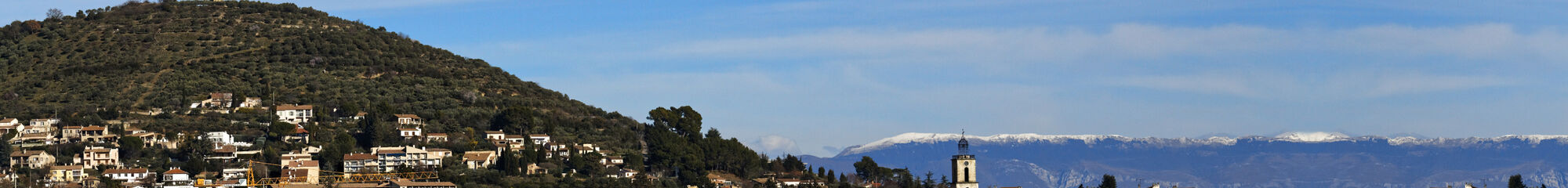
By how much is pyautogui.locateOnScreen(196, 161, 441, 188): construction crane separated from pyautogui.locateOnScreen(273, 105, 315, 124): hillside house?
A: 45.2 feet

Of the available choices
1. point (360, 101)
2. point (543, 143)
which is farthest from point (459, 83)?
point (543, 143)

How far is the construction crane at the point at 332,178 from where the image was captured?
102 m

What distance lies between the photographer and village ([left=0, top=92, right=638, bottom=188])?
103 meters

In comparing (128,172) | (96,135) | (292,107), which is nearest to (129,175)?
(128,172)

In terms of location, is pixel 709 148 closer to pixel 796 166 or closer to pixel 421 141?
pixel 796 166

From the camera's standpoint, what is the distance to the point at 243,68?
136625mm

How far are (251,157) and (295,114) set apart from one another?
11.1 m

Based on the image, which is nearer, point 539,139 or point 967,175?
point 967,175

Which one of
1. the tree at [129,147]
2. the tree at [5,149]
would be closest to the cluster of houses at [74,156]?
the tree at [5,149]

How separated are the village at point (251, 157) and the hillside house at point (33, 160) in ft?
0.12

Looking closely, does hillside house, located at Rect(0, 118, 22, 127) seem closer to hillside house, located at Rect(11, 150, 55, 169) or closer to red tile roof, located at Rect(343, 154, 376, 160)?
hillside house, located at Rect(11, 150, 55, 169)

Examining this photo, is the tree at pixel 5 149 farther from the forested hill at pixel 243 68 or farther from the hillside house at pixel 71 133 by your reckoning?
the forested hill at pixel 243 68

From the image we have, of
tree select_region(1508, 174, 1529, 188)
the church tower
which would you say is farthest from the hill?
tree select_region(1508, 174, 1529, 188)

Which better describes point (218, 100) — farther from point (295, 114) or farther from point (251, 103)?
point (295, 114)
